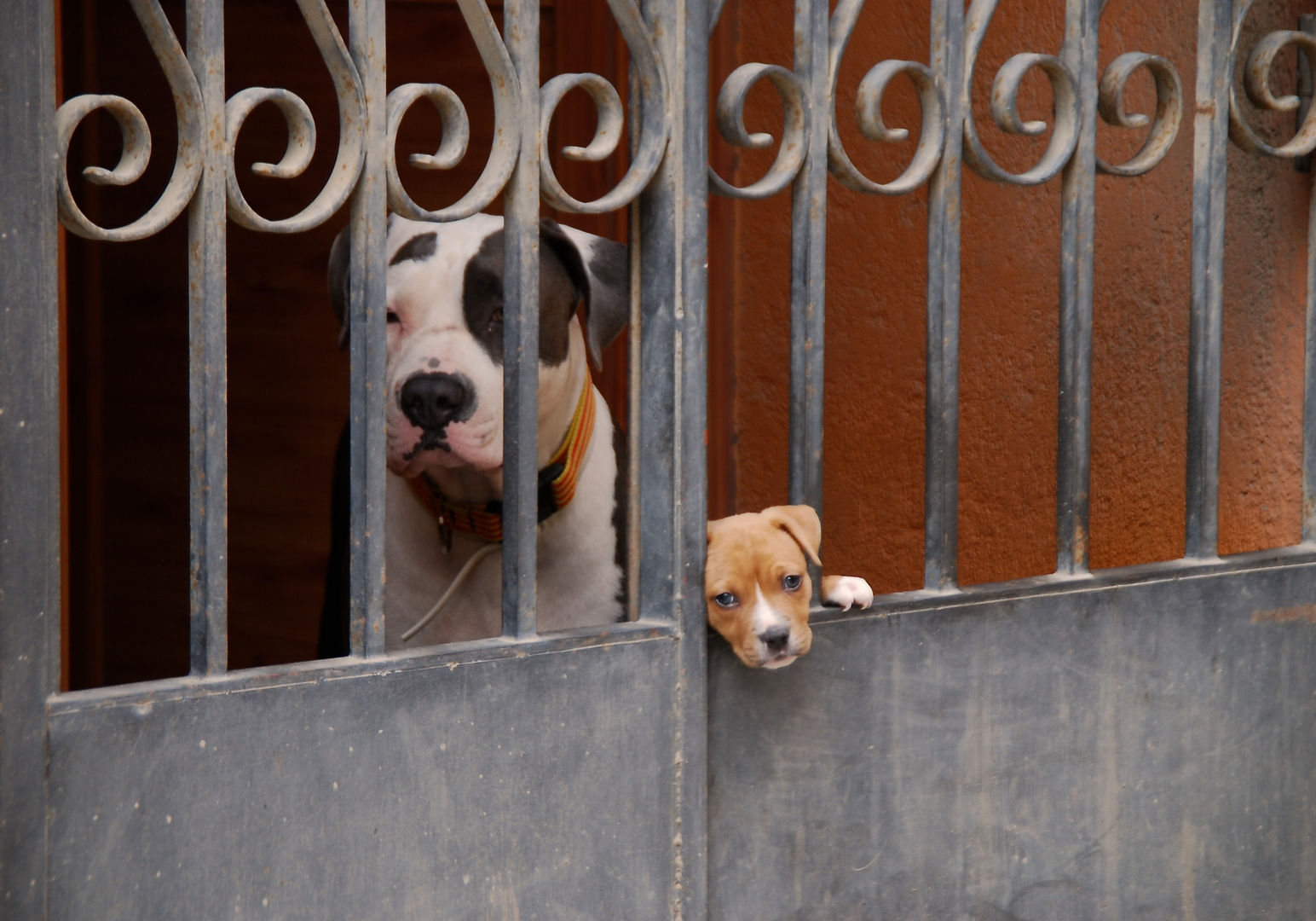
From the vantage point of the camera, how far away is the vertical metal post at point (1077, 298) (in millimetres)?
1845

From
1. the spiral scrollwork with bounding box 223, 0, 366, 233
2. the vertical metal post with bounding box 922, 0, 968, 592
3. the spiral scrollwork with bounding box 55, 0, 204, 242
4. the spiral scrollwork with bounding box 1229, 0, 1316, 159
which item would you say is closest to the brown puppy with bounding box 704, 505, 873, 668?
the vertical metal post with bounding box 922, 0, 968, 592

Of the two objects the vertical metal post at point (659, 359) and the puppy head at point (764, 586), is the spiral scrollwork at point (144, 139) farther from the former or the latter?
the puppy head at point (764, 586)

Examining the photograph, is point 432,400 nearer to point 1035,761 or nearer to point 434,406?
point 434,406

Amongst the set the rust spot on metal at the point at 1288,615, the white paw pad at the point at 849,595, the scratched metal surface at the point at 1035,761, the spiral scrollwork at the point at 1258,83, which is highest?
the spiral scrollwork at the point at 1258,83

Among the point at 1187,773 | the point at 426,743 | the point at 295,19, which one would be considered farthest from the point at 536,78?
the point at 295,19

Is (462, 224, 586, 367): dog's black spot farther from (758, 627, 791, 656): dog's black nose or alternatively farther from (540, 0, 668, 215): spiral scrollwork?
(758, 627, 791, 656): dog's black nose

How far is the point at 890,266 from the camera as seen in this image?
11.0ft

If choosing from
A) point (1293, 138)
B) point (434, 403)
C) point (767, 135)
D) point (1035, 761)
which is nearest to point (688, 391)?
point (767, 135)

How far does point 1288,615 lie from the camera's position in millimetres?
2100

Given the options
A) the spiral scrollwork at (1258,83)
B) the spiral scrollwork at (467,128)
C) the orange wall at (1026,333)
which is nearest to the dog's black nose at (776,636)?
the spiral scrollwork at (467,128)

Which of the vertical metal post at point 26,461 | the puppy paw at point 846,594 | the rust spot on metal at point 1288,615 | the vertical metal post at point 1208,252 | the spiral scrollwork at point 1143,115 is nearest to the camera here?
the vertical metal post at point 26,461

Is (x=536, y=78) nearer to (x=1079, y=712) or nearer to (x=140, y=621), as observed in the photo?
(x=1079, y=712)

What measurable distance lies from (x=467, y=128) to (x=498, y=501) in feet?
2.74

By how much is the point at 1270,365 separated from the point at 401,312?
1671 mm
